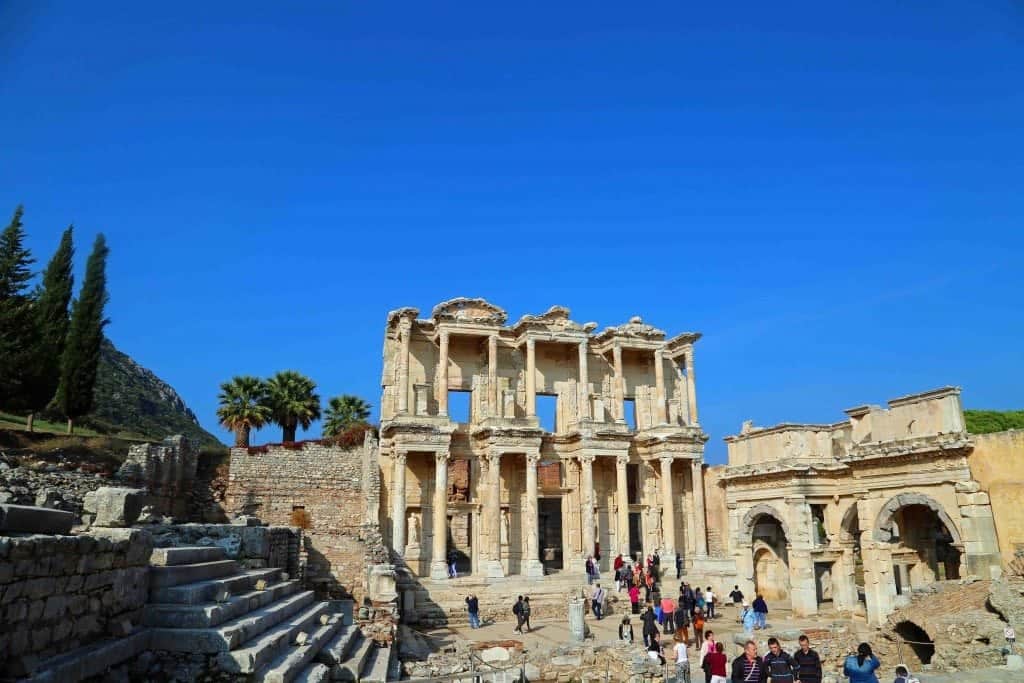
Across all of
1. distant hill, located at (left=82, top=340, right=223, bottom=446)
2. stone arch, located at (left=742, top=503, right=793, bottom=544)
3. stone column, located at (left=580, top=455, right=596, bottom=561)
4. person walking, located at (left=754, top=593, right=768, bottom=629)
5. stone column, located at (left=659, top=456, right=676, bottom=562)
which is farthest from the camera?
distant hill, located at (left=82, top=340, right=223, bottom=446)

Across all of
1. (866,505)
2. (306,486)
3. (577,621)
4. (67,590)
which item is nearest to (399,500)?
(306,486)

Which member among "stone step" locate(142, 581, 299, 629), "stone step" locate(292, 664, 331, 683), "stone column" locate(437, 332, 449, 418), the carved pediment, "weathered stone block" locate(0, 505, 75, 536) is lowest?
"stone step" locate(292, 664, 331, 683)

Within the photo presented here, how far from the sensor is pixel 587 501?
3022cm

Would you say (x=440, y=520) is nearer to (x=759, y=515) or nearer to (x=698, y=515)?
(x=698, y=515)

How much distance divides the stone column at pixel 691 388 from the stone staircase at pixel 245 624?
23.1 m

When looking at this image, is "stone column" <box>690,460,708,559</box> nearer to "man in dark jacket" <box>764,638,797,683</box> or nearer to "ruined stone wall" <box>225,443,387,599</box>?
"ruined stone wall" <box>225,443,387,599</box>

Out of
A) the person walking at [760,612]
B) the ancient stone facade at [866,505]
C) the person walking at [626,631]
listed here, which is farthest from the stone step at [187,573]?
the ancient stone facade at [866,505]

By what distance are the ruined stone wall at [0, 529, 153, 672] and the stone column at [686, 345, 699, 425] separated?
28512mm

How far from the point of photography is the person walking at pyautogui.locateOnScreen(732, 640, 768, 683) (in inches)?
393

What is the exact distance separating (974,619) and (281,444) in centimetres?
2604

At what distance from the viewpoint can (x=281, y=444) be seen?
31.2 metres

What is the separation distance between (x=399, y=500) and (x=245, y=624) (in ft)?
63.6

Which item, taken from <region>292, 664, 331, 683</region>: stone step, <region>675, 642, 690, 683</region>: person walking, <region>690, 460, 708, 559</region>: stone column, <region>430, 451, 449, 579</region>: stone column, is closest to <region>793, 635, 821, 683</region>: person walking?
<region>675, 642, 690, 683</region>: person walking

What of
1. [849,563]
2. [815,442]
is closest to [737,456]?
[815,442]
